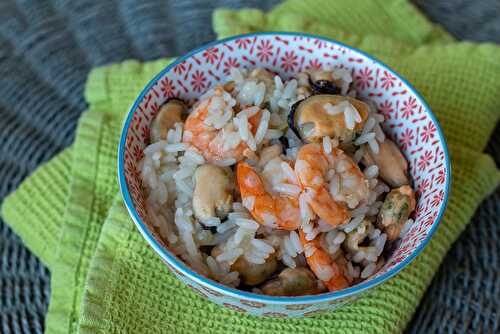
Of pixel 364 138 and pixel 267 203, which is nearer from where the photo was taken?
pixel 267 203

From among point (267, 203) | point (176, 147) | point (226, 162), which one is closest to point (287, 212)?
point (267, 203)

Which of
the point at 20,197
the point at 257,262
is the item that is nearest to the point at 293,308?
the point at 257,262

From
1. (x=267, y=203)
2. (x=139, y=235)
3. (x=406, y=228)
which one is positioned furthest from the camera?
(x=139, y=235)

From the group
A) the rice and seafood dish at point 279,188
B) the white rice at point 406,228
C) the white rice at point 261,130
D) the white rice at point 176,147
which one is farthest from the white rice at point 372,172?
the white rice at point 176,147

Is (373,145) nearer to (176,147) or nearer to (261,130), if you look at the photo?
(261,130)

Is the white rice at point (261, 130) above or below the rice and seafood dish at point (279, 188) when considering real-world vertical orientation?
above

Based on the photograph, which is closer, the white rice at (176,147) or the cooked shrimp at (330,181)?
the cooked shrimp at (330,181)

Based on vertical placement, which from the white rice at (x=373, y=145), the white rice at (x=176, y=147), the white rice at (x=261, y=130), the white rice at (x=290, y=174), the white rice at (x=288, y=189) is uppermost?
the white rice at (x=261, y=130)

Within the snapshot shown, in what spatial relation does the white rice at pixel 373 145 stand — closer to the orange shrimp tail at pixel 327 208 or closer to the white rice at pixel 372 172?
the white rice at pixel 372 172
